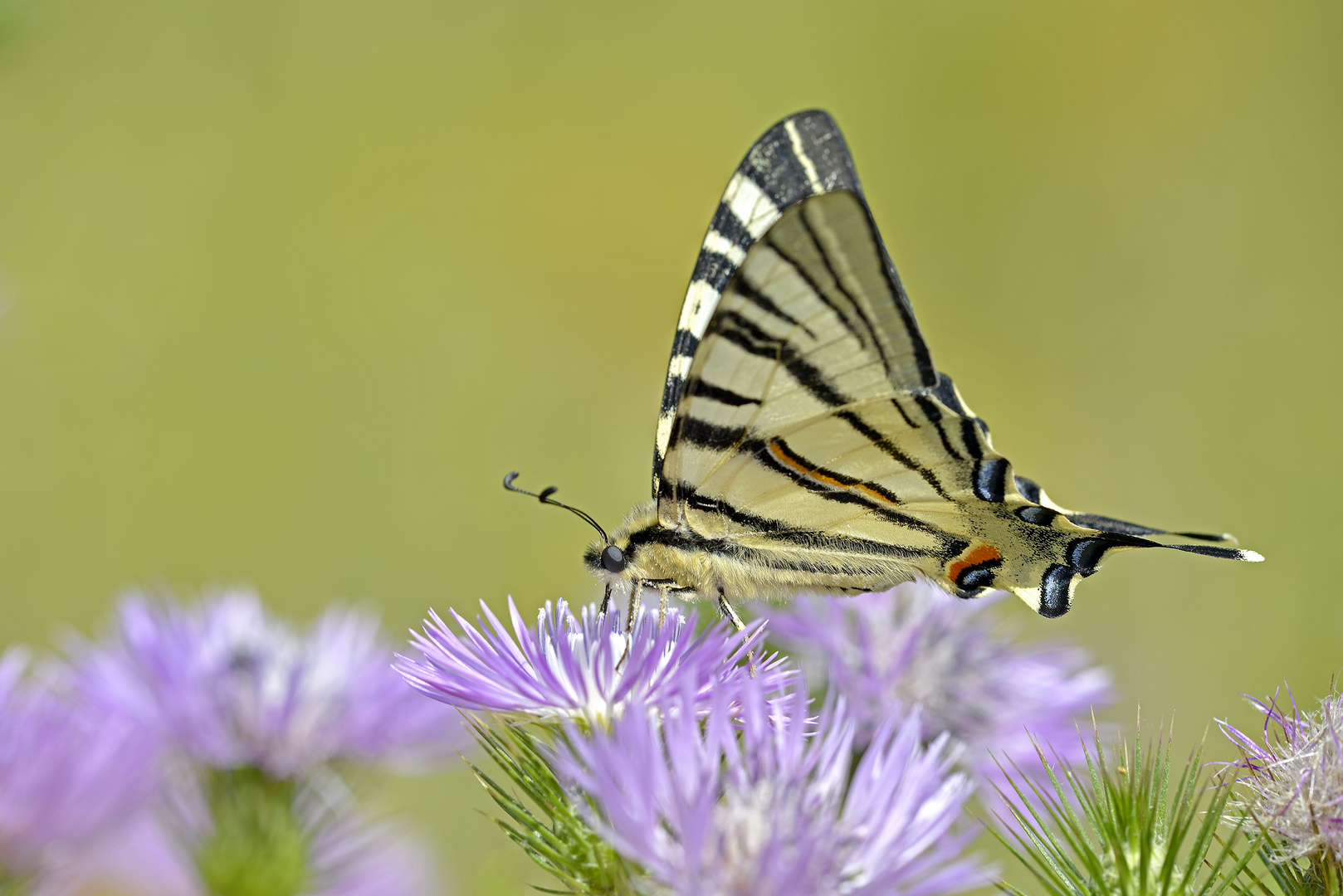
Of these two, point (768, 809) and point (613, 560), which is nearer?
point (768, 809)

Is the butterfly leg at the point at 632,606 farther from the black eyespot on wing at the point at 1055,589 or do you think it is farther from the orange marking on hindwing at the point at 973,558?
the black eyespot on wing at the point at 1055,589

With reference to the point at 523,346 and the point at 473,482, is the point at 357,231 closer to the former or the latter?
the point at 523,346

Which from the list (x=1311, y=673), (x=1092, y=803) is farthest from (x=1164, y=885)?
(x=1311, y=673)

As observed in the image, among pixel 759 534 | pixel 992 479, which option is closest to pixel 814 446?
pixel 759 534

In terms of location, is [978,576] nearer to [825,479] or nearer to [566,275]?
[825,479]

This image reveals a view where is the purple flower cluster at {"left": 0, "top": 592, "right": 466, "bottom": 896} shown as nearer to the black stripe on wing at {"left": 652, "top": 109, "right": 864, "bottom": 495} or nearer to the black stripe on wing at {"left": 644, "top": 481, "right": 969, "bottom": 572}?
the black stripe on wing at {"left": 644, "top": 481, "right": 969, "bottom": 572}

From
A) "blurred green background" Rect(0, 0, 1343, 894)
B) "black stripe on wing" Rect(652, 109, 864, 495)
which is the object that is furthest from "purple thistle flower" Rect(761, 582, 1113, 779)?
"blurred green background" Rect(0, 0, 1343, 894)
